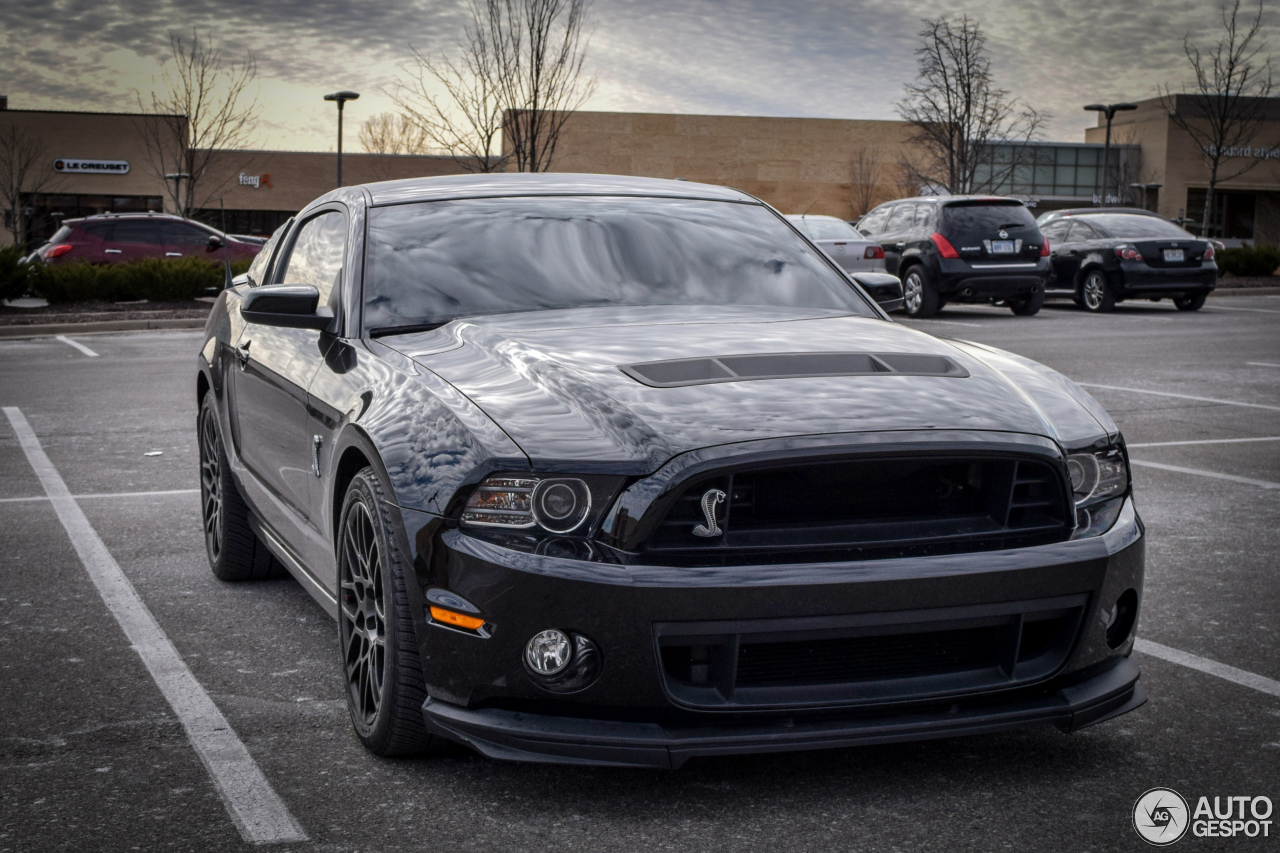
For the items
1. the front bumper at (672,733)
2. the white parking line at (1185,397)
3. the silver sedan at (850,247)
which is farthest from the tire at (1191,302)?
the front bumper at (672,733)

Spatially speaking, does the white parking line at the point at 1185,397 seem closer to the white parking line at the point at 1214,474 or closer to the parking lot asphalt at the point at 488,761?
the white parking line at the point at 1214,474

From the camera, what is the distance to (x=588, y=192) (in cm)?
485

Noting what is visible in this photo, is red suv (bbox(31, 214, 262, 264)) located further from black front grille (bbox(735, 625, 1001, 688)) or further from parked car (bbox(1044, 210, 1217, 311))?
black front grille (bbox(735, 625, 1001, 688))

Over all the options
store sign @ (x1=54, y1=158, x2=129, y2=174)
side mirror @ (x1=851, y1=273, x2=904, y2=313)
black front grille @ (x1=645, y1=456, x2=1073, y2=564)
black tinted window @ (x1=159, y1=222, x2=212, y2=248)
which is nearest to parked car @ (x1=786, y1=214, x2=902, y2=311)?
black tinted window @ (x1=159, y1=222, x2=212, y2=248)

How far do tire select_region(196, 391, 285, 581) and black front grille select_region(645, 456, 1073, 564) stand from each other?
280 cm

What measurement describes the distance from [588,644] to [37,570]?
3.52 meters

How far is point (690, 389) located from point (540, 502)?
485 mm

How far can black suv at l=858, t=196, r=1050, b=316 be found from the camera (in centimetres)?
1927

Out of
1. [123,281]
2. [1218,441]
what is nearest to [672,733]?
[1218,441]

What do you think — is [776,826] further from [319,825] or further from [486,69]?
[486,69]

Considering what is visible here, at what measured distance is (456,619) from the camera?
3020mm

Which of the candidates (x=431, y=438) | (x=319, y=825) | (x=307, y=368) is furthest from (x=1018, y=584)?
(x=307, y=368)

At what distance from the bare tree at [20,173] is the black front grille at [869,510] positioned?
5399cm

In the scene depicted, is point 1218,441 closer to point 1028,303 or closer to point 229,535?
point 229,535
